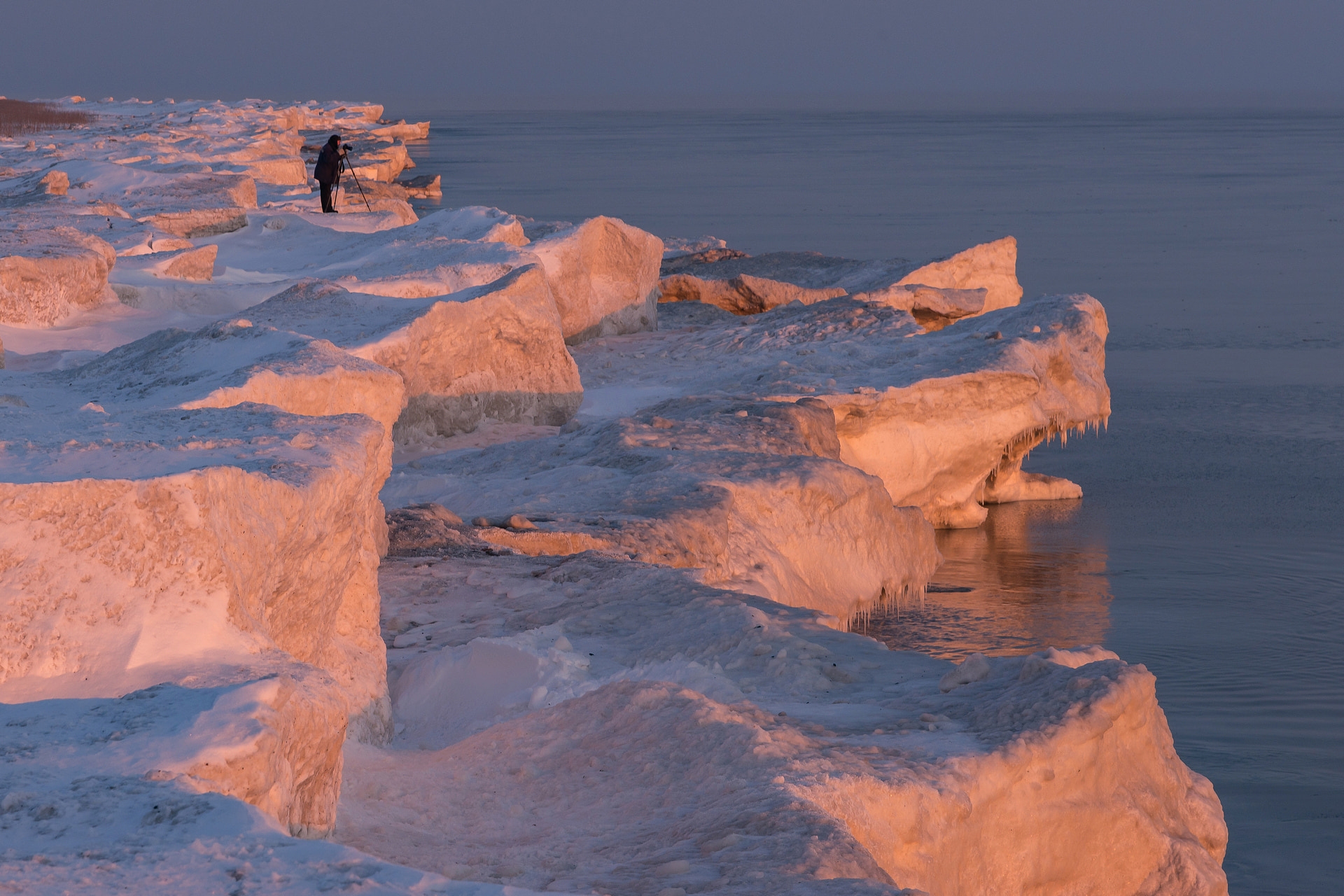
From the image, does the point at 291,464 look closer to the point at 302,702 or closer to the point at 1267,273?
the point at 302,702

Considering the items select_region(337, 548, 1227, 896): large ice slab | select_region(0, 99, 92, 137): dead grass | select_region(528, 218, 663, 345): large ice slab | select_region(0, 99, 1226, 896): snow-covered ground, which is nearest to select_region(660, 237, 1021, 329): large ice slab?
select_region(528, 218, 663, 345): large ice slab

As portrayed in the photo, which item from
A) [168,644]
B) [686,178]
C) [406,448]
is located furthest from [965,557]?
[686,178]

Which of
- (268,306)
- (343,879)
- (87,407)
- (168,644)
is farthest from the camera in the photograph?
(268,306)

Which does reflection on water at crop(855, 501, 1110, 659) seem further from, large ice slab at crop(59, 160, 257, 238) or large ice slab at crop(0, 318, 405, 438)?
large ice slab at crop(59, 160, 257, 238)

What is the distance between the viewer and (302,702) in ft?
11.4

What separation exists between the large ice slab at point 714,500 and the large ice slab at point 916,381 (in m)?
1.25

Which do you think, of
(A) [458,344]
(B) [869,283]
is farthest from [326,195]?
(A) [458,344]

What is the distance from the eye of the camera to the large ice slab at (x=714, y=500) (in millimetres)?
7879

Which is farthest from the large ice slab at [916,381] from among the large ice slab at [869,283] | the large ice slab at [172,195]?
the large ice slab at [172,195]

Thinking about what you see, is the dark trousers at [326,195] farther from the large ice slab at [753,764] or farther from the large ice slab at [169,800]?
the large ice slab at [169,800]

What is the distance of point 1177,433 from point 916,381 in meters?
A: 5.60

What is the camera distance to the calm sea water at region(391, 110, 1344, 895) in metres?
8.94

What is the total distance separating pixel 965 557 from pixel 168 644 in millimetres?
9360

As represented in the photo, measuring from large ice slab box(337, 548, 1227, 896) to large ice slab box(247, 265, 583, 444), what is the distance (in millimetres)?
3736
